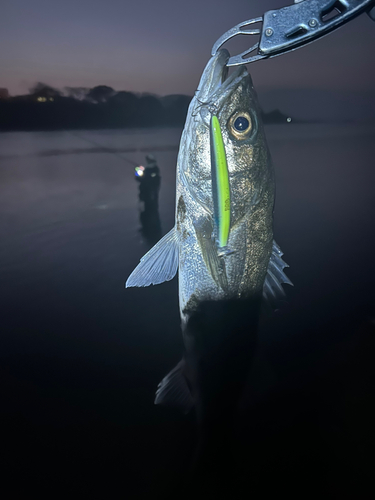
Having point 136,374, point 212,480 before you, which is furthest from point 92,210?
point 212,480

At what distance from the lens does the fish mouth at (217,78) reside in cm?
45

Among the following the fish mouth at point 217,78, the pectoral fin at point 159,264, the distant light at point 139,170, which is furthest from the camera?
the distant light at point 139,170

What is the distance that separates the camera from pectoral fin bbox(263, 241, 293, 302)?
68cm

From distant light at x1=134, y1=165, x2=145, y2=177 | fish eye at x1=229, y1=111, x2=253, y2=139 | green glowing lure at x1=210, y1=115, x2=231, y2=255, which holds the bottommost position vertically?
green glowing lure at x1=210, y1=115, x2=231, y2=255

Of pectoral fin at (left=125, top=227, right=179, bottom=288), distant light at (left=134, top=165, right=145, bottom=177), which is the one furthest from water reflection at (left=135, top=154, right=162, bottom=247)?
pectoral fin at (left=125, top=227, right=179, bottom=288)

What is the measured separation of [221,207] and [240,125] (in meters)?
0.21

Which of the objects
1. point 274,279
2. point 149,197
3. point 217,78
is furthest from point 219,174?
point 149,197

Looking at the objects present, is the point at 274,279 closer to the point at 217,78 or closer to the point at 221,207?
the point at 221,207

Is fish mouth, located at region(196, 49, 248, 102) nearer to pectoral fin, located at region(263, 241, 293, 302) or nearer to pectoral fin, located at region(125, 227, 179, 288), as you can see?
pectoral fin, located at region(125, 227, 179, 288)

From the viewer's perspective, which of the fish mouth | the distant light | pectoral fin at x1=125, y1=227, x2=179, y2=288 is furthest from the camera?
the distant light

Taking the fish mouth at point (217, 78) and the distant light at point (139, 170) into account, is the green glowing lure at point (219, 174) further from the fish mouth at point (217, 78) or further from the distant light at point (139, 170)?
the distant light at point (139, 170)

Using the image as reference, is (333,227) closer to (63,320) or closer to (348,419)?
(348,419)

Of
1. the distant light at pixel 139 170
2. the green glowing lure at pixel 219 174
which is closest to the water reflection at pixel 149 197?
the distant light at pixel 139 170

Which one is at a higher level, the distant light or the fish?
the distant light
